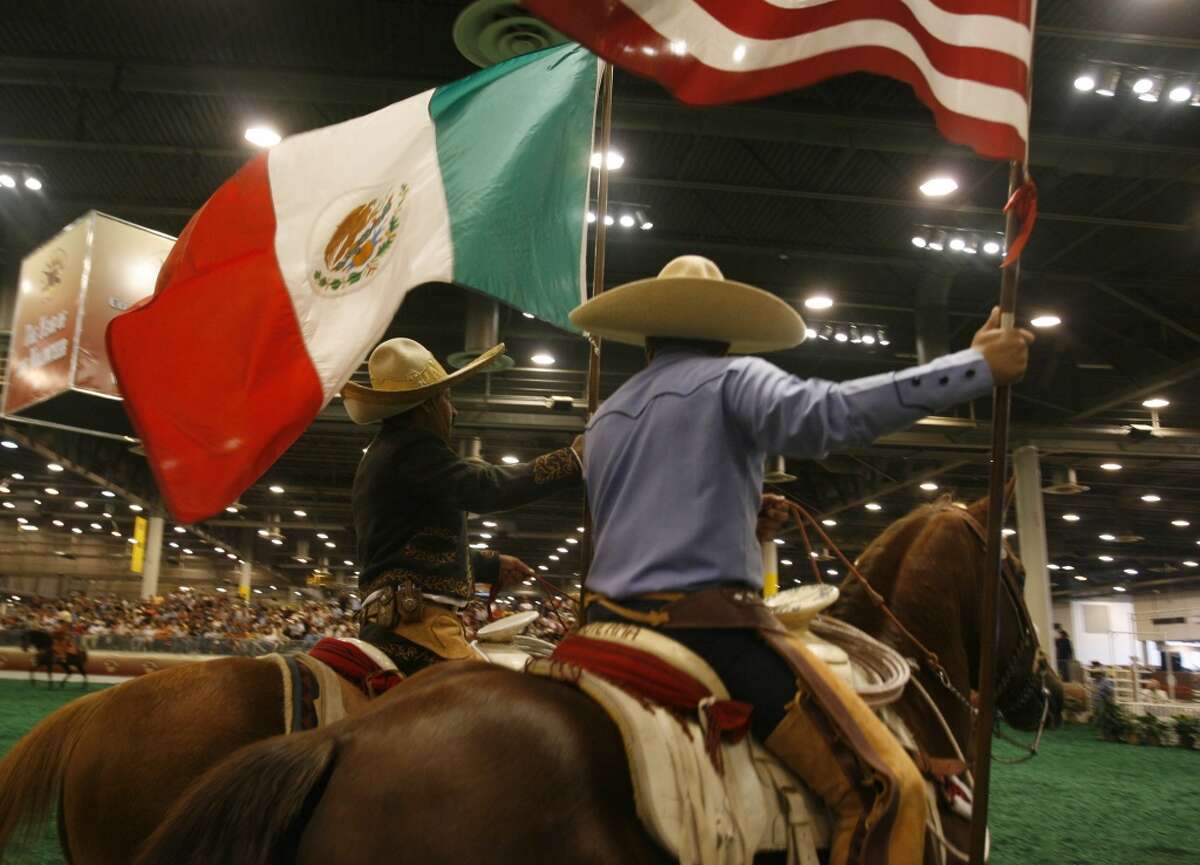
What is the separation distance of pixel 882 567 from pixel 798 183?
8.74 m

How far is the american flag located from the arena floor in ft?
8.77

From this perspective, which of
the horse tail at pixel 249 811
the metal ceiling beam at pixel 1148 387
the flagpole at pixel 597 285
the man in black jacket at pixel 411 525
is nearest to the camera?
the horse tail at pixel 249 811

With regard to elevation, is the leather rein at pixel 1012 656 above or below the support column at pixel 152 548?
below

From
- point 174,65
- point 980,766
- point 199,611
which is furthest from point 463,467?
point 199,611

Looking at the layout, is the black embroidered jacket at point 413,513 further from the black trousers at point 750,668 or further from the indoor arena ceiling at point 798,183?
the indoor arena ceiling at point 798,183

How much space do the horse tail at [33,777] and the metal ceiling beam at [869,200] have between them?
8.97 m

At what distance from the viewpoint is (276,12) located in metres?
8.33

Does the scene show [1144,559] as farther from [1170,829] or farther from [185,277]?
[185,277]

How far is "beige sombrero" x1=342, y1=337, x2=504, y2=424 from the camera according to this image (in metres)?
3.01

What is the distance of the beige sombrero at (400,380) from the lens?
3.01 meters

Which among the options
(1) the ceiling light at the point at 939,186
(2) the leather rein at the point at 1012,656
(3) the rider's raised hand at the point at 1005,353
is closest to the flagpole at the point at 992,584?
(3) the rider's raised hand at the point at 1005,353

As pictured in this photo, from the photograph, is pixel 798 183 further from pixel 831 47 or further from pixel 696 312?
pixel 696 312

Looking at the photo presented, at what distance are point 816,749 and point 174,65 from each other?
9388mm

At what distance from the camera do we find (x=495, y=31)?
5.98m
